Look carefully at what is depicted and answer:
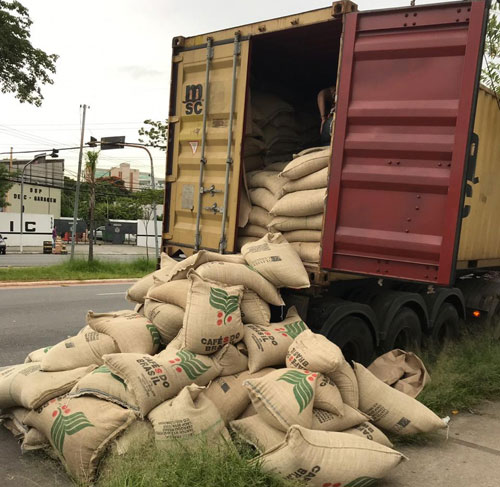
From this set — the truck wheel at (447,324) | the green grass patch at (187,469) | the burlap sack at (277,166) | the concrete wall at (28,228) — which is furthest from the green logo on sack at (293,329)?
the concrete wall at (28,228)

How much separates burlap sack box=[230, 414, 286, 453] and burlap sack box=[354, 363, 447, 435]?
83 centimetres

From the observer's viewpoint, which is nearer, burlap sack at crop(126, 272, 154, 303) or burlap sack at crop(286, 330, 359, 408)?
burlap sack at crop(286, 330, 359, 408)

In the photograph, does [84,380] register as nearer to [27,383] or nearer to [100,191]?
[27,383]

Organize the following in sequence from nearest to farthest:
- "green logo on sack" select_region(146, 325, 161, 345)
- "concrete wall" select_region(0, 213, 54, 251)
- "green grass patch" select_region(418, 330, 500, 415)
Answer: "green logo on sack" select_region(146, 325, 161, 345), "green grass patch" select_region(418, 330, 500, 415), "concrete wall" select_region(0, 213, 54, 251)

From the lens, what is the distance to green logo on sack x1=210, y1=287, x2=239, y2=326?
358 centimetres

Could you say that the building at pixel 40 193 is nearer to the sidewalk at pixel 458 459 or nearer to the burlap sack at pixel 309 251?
the burlap sack at pixel 309 251

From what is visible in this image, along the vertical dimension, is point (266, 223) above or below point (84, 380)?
above

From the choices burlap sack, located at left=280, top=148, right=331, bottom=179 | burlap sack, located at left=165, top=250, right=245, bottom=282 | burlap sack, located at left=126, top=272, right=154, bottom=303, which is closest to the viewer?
burlap sack, located at left=165, top=250, right=245, bottom=282

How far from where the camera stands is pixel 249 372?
354cm

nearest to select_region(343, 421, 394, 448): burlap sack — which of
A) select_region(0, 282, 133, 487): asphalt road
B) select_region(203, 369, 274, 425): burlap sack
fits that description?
select_region(203, 369, 274, 425): burlap sack

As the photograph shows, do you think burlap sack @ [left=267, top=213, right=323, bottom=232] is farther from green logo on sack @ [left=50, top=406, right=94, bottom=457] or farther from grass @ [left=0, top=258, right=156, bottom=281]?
grass @ [left=0, top=258, right=156, bottom=281]

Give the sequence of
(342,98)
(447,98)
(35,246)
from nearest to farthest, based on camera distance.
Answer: (447,98) → (342,98) → (35,246)

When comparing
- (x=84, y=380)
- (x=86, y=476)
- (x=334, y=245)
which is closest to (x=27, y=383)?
(x=84, y=380)

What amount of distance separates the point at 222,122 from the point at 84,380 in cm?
286
